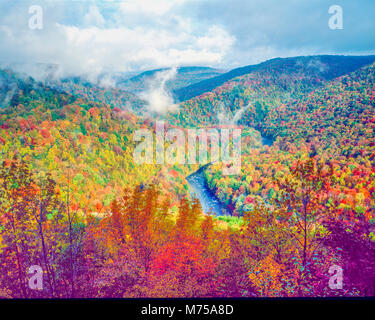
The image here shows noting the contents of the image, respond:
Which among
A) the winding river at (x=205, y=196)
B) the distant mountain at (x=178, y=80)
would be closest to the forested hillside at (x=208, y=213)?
the winding river at (x=205, y=196)

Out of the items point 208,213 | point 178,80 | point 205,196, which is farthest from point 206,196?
point 178,80

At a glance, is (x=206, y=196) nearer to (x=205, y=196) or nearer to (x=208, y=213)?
(x=205, y=196)

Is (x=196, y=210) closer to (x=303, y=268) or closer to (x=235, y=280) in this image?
(x=235, y=280)

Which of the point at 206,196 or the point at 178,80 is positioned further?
the point at 178,80

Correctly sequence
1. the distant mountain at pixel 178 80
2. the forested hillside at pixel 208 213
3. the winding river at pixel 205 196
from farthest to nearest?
the distant mountain at pixel 178 80 < the winding river at pixel 205 196 < the forested hillside at pixel 208 213

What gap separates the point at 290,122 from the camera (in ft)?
47.4

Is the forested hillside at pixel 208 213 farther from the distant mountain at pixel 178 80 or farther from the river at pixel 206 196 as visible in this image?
the distant mountain at pixel 178 80

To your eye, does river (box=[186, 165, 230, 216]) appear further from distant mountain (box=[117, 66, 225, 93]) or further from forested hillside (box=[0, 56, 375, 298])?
distant mountain (box=[117, 66, 225, 93])

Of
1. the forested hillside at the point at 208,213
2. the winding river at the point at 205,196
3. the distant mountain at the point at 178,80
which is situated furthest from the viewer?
the distant mountain at the point at 178,80

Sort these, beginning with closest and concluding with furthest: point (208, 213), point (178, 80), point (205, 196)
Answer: point (208, 213), point (205, 196), point (178, 80)

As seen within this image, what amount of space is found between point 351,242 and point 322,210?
1689mm

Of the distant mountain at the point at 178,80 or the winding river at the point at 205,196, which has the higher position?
the distant mountain at the point at 178,80

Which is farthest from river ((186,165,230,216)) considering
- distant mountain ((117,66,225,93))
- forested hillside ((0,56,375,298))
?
distant mountain ((117,66,225,93))
